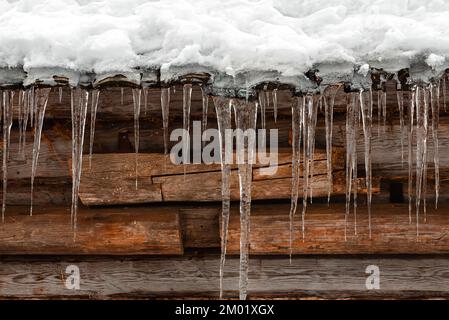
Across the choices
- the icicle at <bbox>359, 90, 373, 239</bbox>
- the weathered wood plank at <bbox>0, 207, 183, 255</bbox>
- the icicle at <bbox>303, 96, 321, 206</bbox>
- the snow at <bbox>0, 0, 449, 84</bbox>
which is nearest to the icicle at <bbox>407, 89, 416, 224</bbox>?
the icicle at <bbox>359, 90, 373, 239</bbox>

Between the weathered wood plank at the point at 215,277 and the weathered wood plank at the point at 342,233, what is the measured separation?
0.40 feet

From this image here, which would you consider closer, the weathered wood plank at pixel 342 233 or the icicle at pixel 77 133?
the icicle at pixel 77 133

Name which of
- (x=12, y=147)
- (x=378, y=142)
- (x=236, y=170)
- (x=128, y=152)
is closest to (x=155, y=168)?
(x=128, y=152)

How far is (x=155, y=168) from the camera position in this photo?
3268 mm

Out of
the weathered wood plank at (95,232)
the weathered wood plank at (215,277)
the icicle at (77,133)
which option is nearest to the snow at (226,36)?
the icicle at (77,133)

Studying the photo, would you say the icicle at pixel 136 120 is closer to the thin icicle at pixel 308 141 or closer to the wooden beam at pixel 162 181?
the wooden beam at pixel 162 181

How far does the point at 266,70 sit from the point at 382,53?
539 mm

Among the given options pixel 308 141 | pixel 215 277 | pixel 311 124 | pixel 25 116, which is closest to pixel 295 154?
pixel 308 141

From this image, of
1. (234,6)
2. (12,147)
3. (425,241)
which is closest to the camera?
(234,6)

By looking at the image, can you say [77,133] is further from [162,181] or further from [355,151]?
[355,151]

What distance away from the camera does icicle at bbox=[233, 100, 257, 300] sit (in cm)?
267

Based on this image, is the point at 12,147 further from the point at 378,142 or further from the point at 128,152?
the point at 378,142

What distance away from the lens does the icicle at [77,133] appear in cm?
277
